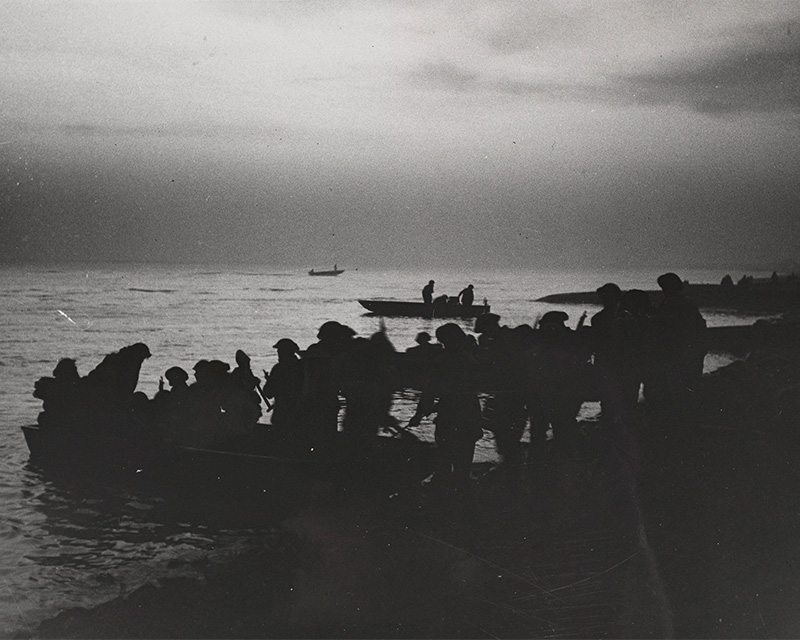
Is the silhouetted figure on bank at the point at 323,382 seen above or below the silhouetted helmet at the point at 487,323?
below

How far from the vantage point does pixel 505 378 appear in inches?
341

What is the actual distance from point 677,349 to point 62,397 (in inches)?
323

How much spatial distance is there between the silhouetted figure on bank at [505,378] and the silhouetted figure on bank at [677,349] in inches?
63.3

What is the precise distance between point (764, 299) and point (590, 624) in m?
44.8

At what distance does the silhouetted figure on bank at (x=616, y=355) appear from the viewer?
7.52 meters

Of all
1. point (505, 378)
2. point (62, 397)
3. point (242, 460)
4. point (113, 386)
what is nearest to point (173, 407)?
point (113, 386)

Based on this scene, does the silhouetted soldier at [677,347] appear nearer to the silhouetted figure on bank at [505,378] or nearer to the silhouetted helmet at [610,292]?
the silhouetted helmet at [610,292]

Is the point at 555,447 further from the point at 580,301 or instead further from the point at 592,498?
the point at 580,301

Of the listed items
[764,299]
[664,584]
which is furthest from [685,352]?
[764,299]

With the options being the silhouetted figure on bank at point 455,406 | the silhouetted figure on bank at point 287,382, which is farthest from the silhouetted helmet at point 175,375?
the silhouetted figure on bank at point 455,406

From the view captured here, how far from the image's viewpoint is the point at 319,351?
7949 millimetres

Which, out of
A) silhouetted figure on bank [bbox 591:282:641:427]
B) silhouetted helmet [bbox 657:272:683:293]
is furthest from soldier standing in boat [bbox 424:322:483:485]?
silhouetted helmet [bbox 657:272:683:293]

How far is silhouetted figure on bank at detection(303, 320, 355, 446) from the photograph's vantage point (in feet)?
25.7

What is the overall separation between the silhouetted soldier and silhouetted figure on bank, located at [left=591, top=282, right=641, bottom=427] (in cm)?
28
